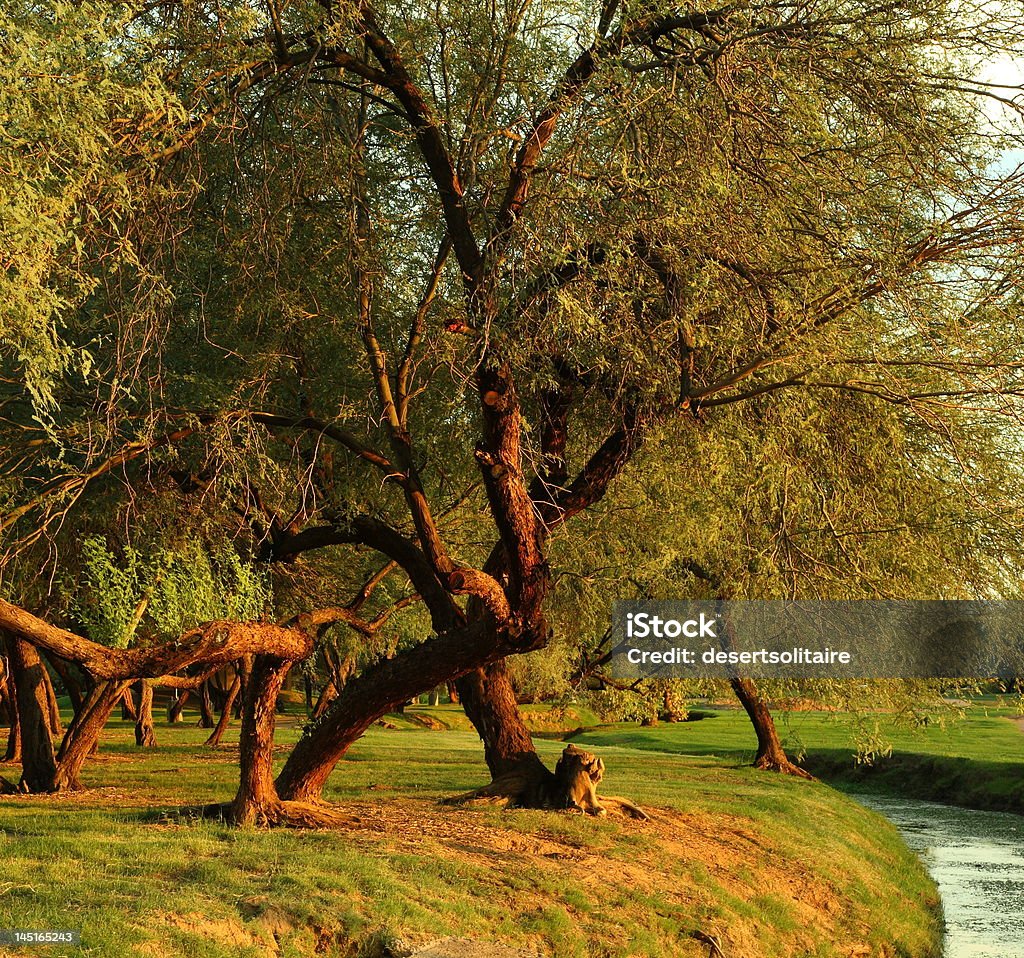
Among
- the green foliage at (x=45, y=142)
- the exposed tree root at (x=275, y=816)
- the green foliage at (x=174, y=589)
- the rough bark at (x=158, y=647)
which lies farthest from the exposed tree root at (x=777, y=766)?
the green foliage at (x=45, y=142)

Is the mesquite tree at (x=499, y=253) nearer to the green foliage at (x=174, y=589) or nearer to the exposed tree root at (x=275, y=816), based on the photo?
the exposed tree root at (x=275, y=816)

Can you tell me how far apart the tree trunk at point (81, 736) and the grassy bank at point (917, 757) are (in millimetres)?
15275

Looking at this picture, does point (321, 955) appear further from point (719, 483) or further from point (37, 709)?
point (37, 709)

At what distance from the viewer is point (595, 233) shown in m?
10.8

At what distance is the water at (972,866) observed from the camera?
1833 centimetres

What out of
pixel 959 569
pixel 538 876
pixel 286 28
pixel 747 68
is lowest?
pixel 538 876

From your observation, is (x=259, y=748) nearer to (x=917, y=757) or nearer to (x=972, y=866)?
(x=972, y=866)

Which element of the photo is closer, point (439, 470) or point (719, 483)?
point (719, 483)

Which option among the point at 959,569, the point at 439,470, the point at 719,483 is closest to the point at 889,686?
the point at 959,569

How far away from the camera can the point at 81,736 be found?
1992 cm

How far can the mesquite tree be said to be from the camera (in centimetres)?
1078

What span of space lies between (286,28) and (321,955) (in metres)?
9.91

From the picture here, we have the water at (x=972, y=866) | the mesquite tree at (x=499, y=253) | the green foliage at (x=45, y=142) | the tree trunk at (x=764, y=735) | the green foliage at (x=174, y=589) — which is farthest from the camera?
the tree trunk at (x=764, y=735)

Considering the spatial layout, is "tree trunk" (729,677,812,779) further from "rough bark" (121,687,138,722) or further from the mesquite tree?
"rough bark" (121,687,138,722)
